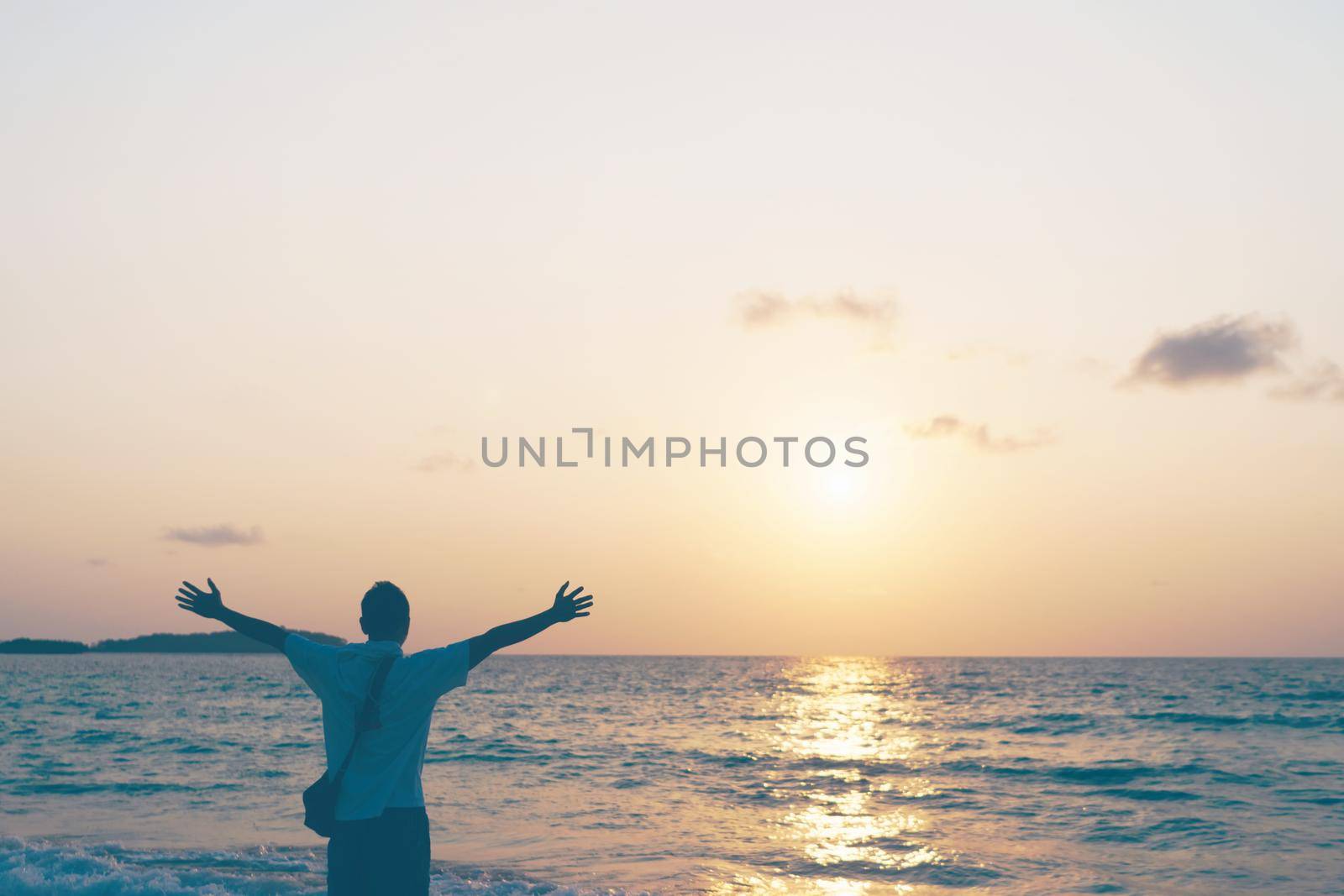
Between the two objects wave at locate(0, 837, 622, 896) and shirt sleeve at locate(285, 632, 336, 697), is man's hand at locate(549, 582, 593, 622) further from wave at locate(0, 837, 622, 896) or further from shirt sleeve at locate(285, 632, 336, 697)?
wave at locate(0, 837, 622, 896)

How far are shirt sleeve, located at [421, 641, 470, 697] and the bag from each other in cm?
18

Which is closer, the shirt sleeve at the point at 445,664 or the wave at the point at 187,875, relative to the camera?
the shirt sleeve at the point at 445,664

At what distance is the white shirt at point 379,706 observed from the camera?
4664 mm

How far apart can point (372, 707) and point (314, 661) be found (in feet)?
1.16

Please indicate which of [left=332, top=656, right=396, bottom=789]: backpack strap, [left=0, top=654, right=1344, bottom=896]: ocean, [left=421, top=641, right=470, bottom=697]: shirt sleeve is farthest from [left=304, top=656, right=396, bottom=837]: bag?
[left=0, top=654, right=1344, bottom=896]: ocean

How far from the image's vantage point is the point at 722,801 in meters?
23.5

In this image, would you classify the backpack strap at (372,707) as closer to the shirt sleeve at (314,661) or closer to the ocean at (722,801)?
the shirt sleeve at (314,661)

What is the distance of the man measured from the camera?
4676 mm

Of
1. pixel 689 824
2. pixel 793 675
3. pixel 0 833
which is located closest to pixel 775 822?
pixel 689 824

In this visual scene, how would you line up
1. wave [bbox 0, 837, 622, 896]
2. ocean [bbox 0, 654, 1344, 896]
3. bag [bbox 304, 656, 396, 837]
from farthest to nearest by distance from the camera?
1. ocean [bbox 0, 654, 1344, 896]
2. wave [bbox 0, 837, 622, 896]
3. bag [bbox 304, 656, 396, 837]

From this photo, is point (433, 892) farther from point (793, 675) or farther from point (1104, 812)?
point (793, 675)

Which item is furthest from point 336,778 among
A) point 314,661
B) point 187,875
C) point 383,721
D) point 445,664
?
point 187,875

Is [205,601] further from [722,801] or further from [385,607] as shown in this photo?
[722,801]

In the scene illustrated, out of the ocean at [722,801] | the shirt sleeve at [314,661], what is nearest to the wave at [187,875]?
the ocean at [722,801]
